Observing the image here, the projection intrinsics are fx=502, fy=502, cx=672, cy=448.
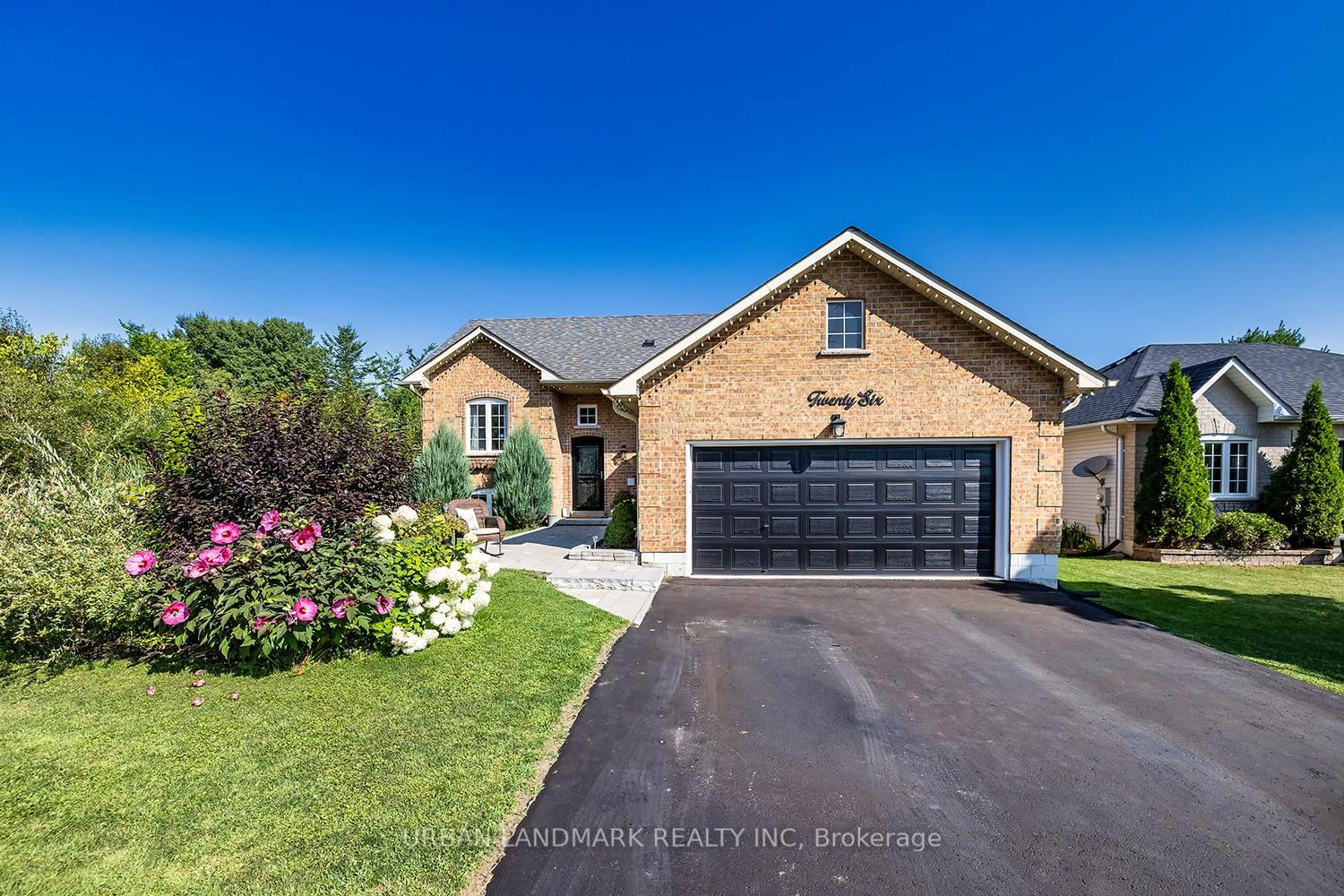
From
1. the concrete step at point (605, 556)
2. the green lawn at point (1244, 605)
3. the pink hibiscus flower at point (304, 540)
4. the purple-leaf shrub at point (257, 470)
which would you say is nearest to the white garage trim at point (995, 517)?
the concrete step at point (605, 556)

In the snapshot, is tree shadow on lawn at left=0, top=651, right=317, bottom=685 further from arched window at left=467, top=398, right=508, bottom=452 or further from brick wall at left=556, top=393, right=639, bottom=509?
arched window at left=467, top=398, right=508, bottom=452

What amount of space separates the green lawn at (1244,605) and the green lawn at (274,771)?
8.05 meters

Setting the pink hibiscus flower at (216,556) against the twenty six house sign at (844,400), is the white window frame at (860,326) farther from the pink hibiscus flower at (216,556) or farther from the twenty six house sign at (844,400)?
the pink hibiscus flower at (216,556)

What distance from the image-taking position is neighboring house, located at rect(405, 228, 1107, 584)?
880 cm

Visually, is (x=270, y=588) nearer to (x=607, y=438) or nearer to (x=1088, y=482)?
(x=607, y=438)

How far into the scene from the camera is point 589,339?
19.3m

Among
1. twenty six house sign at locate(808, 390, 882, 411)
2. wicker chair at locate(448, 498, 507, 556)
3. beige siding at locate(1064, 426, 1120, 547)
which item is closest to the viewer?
twenty six house sign at locate(808, 390, 882, 411)

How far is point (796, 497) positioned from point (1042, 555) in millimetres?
4321

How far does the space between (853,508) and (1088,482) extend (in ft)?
32.8

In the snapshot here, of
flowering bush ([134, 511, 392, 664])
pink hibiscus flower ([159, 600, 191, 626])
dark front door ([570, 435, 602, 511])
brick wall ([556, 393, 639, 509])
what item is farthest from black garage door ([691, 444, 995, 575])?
dark front door ([570, 435, 602, 511])

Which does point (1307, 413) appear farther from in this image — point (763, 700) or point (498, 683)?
point (498, 683)

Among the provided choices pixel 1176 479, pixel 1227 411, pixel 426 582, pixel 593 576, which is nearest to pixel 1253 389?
pixel 1227 411

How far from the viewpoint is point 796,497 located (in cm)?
921

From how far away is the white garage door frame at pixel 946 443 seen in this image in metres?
8.86
